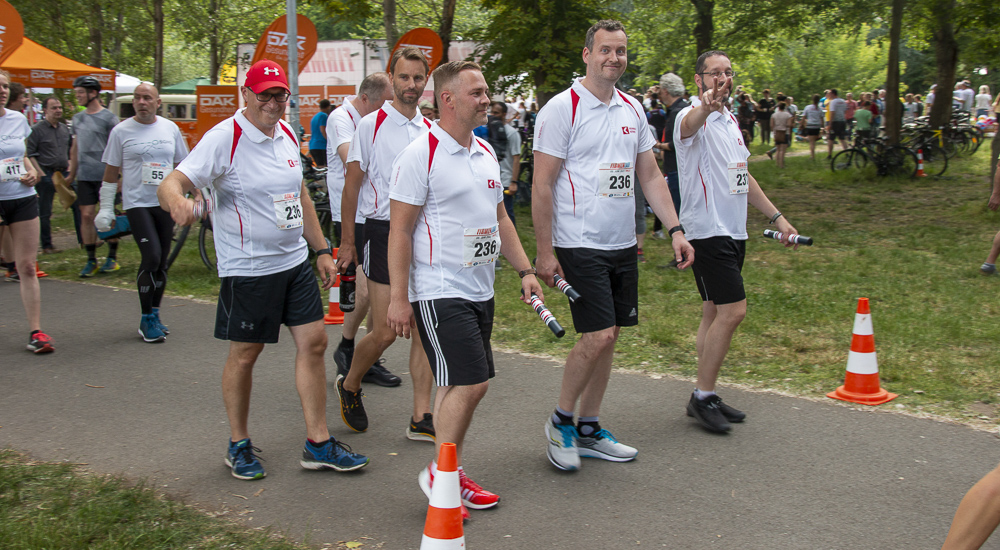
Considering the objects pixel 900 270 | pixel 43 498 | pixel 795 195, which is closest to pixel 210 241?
pixel 43 498

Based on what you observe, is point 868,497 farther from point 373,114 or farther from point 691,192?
point 373,114

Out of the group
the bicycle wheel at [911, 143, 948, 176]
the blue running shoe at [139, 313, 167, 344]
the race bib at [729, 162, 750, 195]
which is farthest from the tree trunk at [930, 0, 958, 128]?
the blue running shoe at [139, 313, 167, 344]

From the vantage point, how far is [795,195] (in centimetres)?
1678

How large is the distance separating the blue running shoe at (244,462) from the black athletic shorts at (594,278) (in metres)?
1.73

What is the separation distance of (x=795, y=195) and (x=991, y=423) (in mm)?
12580

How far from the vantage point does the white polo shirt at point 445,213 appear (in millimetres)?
3547

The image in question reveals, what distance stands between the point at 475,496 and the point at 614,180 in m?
1.64

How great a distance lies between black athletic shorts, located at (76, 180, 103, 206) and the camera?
32.2 ft

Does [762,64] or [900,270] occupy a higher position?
[762,64]

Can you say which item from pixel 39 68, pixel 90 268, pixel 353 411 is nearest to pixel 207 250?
pixel 90 268

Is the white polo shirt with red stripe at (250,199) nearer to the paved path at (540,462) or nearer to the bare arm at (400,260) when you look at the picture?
the bare arm at (400,260)

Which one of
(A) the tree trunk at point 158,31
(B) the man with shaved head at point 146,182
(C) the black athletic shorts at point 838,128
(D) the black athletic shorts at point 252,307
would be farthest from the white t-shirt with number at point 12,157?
(C) the black athletic shorts at point 838,128

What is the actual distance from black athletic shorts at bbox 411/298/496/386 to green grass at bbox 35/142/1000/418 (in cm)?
268

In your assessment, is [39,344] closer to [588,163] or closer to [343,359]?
[343,359]
